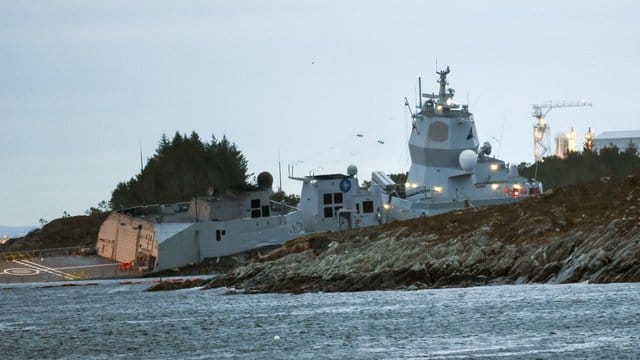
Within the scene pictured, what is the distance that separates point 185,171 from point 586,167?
151 ft

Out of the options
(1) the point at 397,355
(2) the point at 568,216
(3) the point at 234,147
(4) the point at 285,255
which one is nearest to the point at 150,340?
(1) the point at 397,355

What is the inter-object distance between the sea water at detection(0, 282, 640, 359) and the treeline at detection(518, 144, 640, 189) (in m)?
87.5

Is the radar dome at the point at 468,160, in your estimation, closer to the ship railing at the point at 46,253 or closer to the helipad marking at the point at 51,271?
the helipad marking at the point at 51,271

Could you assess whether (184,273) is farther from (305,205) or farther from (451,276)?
(451,276)

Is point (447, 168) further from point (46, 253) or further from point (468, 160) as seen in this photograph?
point (46, 253)

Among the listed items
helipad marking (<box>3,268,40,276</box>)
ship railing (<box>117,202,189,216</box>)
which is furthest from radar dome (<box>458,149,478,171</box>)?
helipad marking (<box>3,268,40,276</box>)

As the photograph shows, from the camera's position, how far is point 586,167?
570 ft

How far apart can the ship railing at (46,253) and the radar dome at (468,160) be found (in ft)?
118

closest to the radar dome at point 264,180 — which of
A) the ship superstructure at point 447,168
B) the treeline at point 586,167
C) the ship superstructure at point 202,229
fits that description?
the ship superstructure at point 202,229

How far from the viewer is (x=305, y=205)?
130875mm

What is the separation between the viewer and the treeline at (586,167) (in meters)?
170

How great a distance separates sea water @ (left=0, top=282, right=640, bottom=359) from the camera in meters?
54.0

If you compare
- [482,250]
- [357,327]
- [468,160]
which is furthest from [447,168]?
[357,327]

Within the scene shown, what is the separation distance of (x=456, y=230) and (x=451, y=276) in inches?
369
